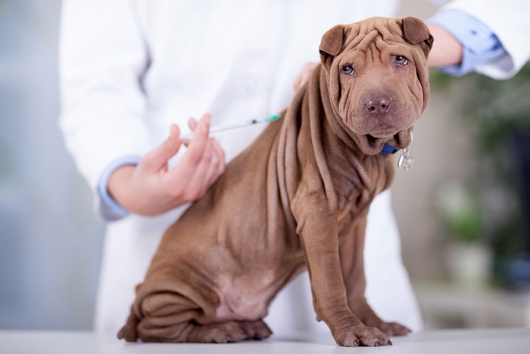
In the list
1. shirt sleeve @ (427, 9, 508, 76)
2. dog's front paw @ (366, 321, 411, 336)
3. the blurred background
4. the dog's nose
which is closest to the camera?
the dog's nose

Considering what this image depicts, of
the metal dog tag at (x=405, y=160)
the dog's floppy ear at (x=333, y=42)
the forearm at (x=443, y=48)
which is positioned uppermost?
the dog's floppy ear at (x=333, y=42)

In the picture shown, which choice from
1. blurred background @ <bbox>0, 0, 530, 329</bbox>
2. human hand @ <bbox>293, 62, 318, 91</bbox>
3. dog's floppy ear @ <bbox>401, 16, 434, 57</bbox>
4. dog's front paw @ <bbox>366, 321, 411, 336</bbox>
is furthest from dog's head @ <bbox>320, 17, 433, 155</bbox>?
blurred background @ <bbox>0, 0, 530, 329</bbox>

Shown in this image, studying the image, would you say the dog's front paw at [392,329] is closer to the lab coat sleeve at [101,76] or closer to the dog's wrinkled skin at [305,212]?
the dog's wrinkled skin at [305,212]

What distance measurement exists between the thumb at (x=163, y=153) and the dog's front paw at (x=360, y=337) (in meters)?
0.42

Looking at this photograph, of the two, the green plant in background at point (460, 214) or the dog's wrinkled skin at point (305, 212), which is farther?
the green plant in background at point (460, 214)

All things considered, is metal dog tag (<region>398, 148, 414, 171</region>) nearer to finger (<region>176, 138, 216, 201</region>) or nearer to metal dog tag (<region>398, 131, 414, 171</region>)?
metal dog tag (<region>398, 131, 414, 171</region>)

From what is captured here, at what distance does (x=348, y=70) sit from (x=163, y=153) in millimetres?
396

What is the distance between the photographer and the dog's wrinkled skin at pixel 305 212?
0.75 meters

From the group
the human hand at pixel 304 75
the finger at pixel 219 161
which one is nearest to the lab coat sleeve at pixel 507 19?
the human hand at pixel 304 75

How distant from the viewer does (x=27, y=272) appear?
306 centimetres

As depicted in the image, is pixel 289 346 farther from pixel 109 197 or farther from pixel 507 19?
pixel 507 19

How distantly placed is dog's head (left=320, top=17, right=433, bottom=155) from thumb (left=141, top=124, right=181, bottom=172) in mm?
312

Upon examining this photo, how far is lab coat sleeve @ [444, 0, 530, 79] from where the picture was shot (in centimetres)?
106

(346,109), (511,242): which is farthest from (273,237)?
(511,242)
